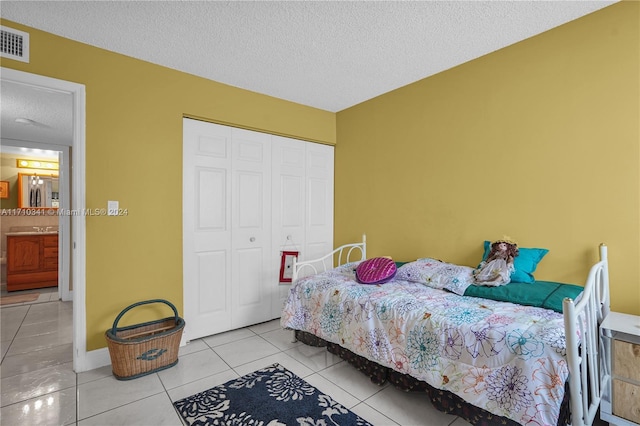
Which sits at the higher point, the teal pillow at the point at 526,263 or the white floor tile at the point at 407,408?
the teal pillow at the point at 526,263

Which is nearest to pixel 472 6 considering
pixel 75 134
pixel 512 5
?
pixel 512 5

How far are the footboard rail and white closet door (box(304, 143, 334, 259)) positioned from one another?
8.50 ft

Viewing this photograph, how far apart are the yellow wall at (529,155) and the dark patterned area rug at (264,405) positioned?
161 centimetres

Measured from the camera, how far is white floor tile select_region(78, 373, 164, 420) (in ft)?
6.33

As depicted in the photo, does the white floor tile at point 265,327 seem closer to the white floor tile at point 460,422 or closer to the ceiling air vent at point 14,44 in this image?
the white floor tile at point 460,422

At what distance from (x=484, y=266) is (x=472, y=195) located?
660mm

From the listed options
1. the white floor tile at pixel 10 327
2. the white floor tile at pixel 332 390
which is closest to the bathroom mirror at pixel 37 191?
the white floor tile at pixel 10 327

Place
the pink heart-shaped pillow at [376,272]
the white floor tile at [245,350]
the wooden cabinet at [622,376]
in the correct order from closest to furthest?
the wooden cabinet at [622,376] < the pink heart-shaped pillow at [376,272] < the white floor tile at [245,350]

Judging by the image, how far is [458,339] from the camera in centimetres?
164

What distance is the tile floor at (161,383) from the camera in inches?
72.9

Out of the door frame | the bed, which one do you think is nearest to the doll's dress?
the bed

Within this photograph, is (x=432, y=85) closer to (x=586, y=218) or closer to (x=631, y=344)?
(x=586, y=218)

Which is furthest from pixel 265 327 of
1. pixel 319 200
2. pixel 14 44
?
pixel 14 44

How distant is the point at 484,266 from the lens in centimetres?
230
